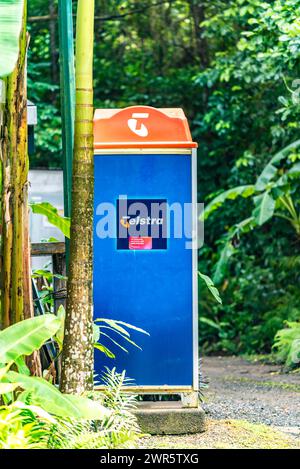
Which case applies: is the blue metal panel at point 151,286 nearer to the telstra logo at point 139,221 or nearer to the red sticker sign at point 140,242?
the red sticker sign at point 140,242

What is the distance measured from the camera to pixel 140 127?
7383 millimetres

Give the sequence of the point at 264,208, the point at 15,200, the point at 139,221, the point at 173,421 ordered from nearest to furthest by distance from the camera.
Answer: the point at 15,200 → the point at 173,421 → the point at 139,221 → the point at 264,208

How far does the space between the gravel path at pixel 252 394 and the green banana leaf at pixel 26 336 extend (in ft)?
7.44

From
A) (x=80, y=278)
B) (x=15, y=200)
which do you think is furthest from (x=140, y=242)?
(x=80, y=278)

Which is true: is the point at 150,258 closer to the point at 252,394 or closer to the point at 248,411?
the point at 248,411

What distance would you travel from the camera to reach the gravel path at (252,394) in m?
7.96

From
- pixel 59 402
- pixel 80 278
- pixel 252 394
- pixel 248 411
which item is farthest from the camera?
pixel 252 394

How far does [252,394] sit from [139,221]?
394 centimetres

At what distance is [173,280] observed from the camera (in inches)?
283

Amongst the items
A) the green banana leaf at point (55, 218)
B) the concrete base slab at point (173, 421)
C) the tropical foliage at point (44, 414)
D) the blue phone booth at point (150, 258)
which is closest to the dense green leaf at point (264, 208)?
the blue phone booth at point (150, 258)

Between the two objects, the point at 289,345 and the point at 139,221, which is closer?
the point at 139,221

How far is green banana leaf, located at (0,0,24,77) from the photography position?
535cm

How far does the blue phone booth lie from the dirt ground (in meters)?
0.45

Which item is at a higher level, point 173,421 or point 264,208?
point 264,208
